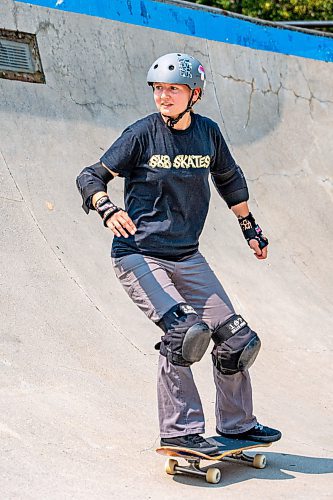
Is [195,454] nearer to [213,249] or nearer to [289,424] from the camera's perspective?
[289,424]

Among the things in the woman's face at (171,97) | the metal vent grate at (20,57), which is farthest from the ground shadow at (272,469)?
the metal vent grate at (20,57)

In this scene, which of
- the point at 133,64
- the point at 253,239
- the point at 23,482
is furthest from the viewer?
the point at 133,64

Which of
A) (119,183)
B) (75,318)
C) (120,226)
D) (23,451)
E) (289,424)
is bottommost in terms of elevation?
(289,424)

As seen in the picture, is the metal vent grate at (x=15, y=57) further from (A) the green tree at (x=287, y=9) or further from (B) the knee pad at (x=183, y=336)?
(A) the green tree at (x=287, y=9)

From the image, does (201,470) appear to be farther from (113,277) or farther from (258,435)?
(113,277)

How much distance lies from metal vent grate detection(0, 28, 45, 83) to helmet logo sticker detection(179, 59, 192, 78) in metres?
3.39

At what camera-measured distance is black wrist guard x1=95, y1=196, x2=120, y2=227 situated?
4.07 metres

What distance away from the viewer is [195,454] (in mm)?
4070

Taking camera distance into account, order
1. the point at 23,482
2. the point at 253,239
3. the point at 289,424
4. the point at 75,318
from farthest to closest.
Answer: the point at 75,318, the point at 289,424, the point at 253,239, the point at 23,482

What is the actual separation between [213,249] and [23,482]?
13.2 feet

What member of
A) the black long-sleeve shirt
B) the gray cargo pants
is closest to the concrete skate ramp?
the gray cargo pants

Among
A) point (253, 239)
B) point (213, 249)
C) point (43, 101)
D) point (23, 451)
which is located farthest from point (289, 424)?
point (43, 101)

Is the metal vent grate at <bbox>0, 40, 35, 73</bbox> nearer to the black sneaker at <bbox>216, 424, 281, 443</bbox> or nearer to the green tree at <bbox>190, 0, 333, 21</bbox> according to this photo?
the black sneaker at <bbox>216, 424, 281, 443</bbox>

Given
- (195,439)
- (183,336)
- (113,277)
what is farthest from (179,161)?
(113,277)
